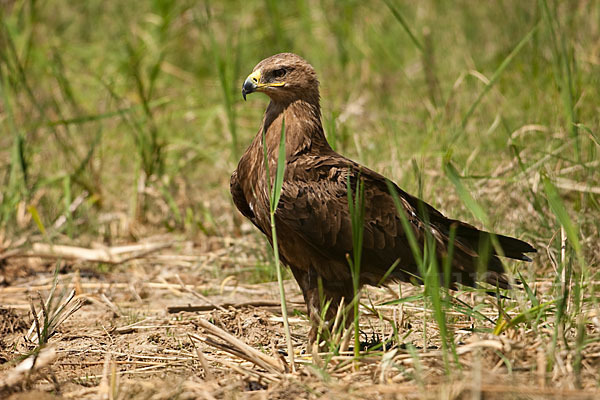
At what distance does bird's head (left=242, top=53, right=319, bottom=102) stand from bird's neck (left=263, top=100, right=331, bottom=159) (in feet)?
0.14

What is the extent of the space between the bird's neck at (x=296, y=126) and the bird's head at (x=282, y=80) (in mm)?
43

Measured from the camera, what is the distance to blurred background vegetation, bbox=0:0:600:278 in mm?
4426

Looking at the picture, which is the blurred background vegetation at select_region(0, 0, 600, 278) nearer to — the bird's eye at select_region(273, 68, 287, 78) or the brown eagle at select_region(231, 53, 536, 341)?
the brown eagle at select_region(231, 53, 536, 341)

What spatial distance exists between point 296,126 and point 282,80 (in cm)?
27

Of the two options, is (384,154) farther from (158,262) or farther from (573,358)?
(573,358)

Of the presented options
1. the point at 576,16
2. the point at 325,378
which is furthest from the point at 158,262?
the point at 576,16

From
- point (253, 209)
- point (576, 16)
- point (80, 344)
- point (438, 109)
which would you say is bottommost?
point (80, 344)

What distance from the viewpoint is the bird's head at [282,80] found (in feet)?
11.9

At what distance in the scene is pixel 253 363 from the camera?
2719mm

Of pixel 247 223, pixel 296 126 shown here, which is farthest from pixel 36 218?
pixel 296 126

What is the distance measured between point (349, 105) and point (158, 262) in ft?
8.06

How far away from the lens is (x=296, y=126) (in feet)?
11.6

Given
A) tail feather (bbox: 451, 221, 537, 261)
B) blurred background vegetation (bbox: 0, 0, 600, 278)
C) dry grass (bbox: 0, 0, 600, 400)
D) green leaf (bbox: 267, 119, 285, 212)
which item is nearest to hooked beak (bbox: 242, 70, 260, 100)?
blurred background vegetation (bbox: 0, 0, 600, 278)

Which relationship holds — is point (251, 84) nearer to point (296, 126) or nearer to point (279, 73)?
point (279, 73)
